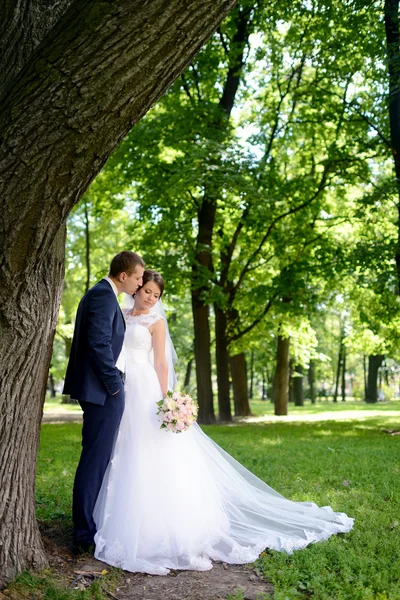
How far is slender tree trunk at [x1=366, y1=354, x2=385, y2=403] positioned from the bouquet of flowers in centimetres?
3316

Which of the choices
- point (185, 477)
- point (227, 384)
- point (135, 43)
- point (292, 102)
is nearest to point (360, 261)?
point (227, 384)

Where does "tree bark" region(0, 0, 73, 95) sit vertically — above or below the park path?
above

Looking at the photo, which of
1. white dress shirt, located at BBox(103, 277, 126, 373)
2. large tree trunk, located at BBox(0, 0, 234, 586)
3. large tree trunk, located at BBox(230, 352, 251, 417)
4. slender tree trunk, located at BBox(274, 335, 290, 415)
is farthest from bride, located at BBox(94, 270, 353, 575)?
slender tree trunk, located at BBox(274, 335, 290, 415)

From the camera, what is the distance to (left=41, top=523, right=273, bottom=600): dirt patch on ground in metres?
4.57

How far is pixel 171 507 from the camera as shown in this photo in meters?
5.54

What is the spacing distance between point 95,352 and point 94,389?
338 millimetres

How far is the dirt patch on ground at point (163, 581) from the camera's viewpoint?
180 inches

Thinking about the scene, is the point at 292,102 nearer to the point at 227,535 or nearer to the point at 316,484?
the point at 316,484

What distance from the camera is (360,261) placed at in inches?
579

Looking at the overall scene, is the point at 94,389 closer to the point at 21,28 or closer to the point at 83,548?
the point at 83,548

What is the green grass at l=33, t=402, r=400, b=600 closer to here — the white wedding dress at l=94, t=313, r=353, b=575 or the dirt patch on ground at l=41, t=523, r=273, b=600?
the dirt patch on ground at l=41, t=523, r=273, b=600

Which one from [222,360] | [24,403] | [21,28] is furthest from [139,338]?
[222,360]

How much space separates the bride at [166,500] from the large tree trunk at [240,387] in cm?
1587

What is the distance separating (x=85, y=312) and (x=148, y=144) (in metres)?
11.5
